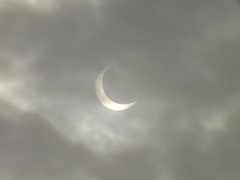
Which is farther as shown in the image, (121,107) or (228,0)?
(121,107)

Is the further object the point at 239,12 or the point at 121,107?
the point at 121,107

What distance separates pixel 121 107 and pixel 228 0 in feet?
64.4

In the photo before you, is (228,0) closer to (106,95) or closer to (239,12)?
(239,12)

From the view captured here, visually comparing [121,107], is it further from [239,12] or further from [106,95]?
[239,12]

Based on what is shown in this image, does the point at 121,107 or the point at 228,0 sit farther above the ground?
the point at 228,0

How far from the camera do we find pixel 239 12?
153ft

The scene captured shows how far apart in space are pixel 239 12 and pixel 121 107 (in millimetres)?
19681

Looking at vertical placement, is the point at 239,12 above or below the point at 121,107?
above

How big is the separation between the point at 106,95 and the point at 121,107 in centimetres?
293

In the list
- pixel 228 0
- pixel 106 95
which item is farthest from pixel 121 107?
pixel 228 0

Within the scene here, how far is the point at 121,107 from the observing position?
52.0 metres

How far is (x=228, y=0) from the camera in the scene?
4597cm

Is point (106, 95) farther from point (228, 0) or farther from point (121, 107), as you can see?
point (228, 0)

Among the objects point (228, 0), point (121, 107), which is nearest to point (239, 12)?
point (228, 0)
